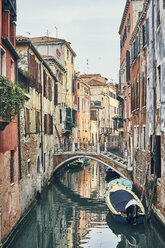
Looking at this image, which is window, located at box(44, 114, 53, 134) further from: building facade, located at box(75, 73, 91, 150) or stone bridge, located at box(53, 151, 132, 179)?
building facade, located at box(75, 73, 91, 150)

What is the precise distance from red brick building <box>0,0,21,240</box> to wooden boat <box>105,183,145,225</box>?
12.1ft

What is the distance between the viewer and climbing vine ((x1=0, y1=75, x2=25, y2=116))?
851cm

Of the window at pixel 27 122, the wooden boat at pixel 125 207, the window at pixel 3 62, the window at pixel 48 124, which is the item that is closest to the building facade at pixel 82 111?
the window at pixel 48 124

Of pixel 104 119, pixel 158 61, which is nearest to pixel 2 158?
pixel 158 61

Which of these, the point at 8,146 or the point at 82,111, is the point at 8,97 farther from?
the point at 82,111

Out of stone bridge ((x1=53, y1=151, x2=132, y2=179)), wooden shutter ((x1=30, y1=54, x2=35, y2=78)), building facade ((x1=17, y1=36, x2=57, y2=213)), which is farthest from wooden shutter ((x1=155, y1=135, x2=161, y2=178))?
stone bridge ((x1=53, y1=151, x2=132, y2=179))

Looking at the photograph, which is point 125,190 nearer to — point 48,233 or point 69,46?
point 48,233

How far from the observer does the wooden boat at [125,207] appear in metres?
12.4

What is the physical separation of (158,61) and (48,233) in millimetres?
7175

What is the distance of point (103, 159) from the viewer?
71.3ft

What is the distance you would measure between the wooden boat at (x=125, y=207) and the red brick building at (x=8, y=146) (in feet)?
12.1

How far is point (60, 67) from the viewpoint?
28031mm

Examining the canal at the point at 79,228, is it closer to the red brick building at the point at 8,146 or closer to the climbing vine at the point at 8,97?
the red brick building at the point at 8,146

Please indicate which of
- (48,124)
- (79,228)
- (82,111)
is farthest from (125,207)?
(82,111)
